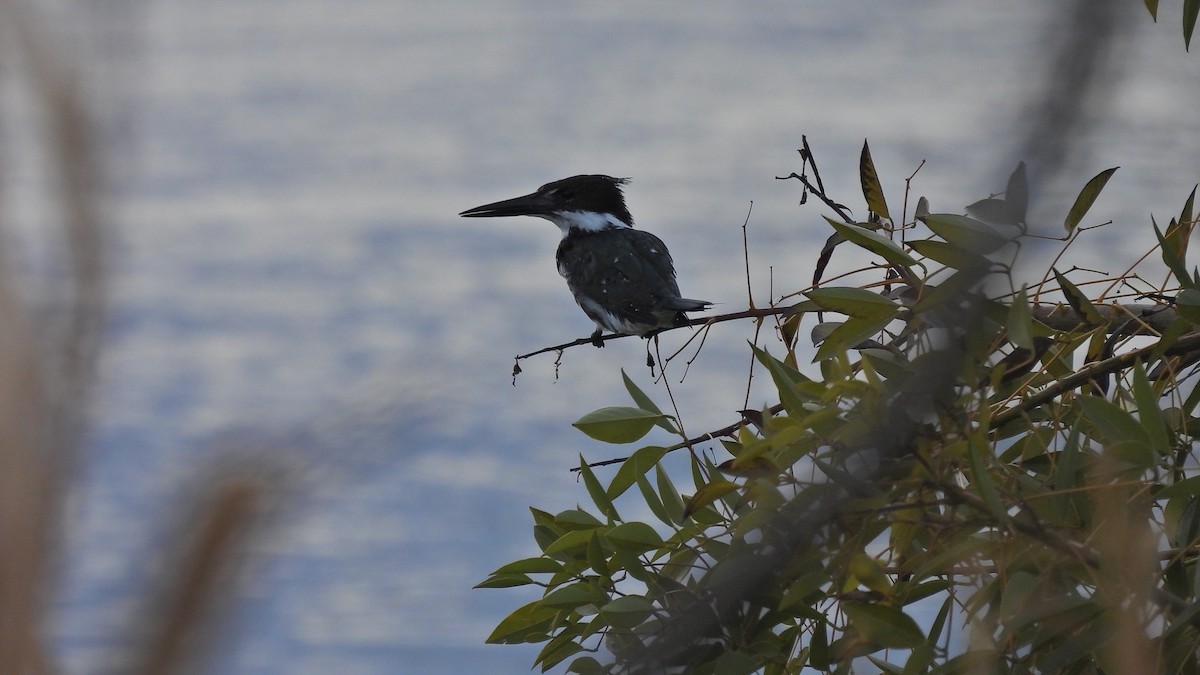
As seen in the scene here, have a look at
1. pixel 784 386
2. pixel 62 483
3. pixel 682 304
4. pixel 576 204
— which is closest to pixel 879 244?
pixel 784 386

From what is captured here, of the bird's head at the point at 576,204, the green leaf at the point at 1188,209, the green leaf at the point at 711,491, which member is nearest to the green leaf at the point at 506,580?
the green leaf at the point at 711,491

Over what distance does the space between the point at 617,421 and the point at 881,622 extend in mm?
434

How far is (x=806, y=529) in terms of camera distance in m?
0.76

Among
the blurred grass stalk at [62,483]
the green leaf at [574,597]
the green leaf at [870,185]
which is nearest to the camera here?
the blurred grass stalk at [62,483]

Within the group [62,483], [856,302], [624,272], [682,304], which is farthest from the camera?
[624,272]

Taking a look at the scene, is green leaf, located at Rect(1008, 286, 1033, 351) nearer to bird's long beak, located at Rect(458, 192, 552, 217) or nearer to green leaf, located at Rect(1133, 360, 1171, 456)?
green leaf, located at Rect(1133, 360, 1171, 456)

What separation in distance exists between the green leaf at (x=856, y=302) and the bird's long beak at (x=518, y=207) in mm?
3360

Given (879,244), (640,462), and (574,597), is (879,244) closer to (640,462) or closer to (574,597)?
(640,462)

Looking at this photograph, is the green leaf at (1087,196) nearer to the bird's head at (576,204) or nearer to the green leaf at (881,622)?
the green leaf at (881,622)

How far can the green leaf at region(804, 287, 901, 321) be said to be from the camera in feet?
4.29

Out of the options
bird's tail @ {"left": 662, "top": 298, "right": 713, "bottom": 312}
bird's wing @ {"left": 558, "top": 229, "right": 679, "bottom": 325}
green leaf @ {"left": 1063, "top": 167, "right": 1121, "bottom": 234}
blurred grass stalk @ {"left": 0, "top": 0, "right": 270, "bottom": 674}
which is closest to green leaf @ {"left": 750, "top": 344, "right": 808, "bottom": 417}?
green leaf @ {"left": 1063, "top": 167, "right": 1121, "bottom": 234}

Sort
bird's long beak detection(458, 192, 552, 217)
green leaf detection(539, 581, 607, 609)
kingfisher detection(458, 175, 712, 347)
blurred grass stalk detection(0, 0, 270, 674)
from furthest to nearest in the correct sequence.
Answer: bird's long beak detection(458, 192, 552, 217) < kingfisher detection(458, 175, 712, 347) < green leaf detection(539, 581, 607, 609) < blurred grass stalk detection(0, 0, 270, 674)

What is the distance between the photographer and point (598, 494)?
4.85ft

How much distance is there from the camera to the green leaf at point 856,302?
1.31m
